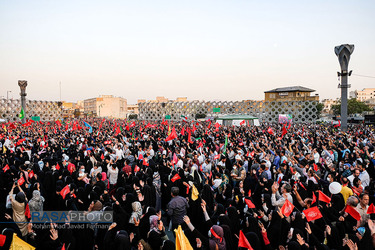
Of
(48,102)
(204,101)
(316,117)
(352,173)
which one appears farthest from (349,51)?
(48,102)

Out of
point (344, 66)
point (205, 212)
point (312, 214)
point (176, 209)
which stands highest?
point (344, 66)

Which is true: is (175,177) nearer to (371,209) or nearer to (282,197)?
(282,197)

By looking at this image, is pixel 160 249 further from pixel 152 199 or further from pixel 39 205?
pixel 39 205

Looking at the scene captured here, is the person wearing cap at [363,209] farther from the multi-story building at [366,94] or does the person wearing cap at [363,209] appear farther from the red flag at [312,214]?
the multi-story building at [366,94]

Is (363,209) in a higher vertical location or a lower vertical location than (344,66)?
lower

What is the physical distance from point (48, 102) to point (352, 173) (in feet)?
290

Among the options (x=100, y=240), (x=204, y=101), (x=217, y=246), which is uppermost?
(x=204, y=101)

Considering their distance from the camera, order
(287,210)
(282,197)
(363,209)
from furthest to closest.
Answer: (282,197) → (363,209) → (287,210)

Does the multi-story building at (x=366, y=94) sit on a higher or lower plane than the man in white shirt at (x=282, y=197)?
higher

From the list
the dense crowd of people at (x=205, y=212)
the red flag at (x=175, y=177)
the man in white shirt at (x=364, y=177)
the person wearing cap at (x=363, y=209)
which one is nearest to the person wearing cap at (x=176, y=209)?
the dense crowd of people at (x=205, y=212)

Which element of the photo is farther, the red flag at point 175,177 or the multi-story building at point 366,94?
the multi-story building at point 366,94

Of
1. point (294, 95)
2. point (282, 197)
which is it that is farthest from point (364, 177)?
point (294, 95)

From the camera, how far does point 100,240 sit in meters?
5.17

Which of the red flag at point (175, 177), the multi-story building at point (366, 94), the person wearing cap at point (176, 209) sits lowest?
the person wearing cap at point (176, 209)
